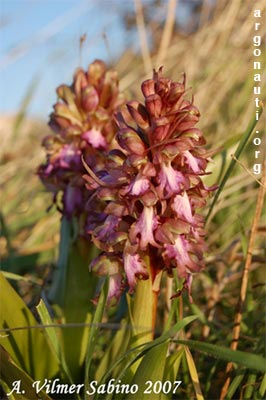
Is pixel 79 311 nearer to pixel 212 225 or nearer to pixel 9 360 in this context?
pixel 9 360

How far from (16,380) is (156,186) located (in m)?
0.28

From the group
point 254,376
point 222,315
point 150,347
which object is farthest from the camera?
point 222,315

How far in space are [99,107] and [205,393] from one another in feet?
1.57

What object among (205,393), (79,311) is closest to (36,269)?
(79,311)

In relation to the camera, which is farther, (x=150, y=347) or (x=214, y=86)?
(x=214, y=86)

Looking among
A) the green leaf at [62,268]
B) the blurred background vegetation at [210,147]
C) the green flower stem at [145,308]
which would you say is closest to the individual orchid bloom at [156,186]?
the green flower stem at [145,308]

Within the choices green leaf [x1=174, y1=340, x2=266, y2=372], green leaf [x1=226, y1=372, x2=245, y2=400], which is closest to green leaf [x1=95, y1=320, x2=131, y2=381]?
green leaf [x1=226, y1=372, x2=245, y2=400]

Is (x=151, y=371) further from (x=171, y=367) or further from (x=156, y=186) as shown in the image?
(x=156, y=186)

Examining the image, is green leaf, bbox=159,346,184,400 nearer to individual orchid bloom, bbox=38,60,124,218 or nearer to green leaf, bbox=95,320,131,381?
green leaf, bbox=95,320,131,381

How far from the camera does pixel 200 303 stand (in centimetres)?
127

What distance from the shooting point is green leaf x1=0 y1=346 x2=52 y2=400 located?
0.71 metres

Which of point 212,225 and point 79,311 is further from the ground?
point 212,225

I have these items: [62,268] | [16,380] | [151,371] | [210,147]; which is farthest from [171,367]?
[210,147]

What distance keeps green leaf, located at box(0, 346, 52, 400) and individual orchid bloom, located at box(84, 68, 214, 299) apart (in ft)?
0.53
